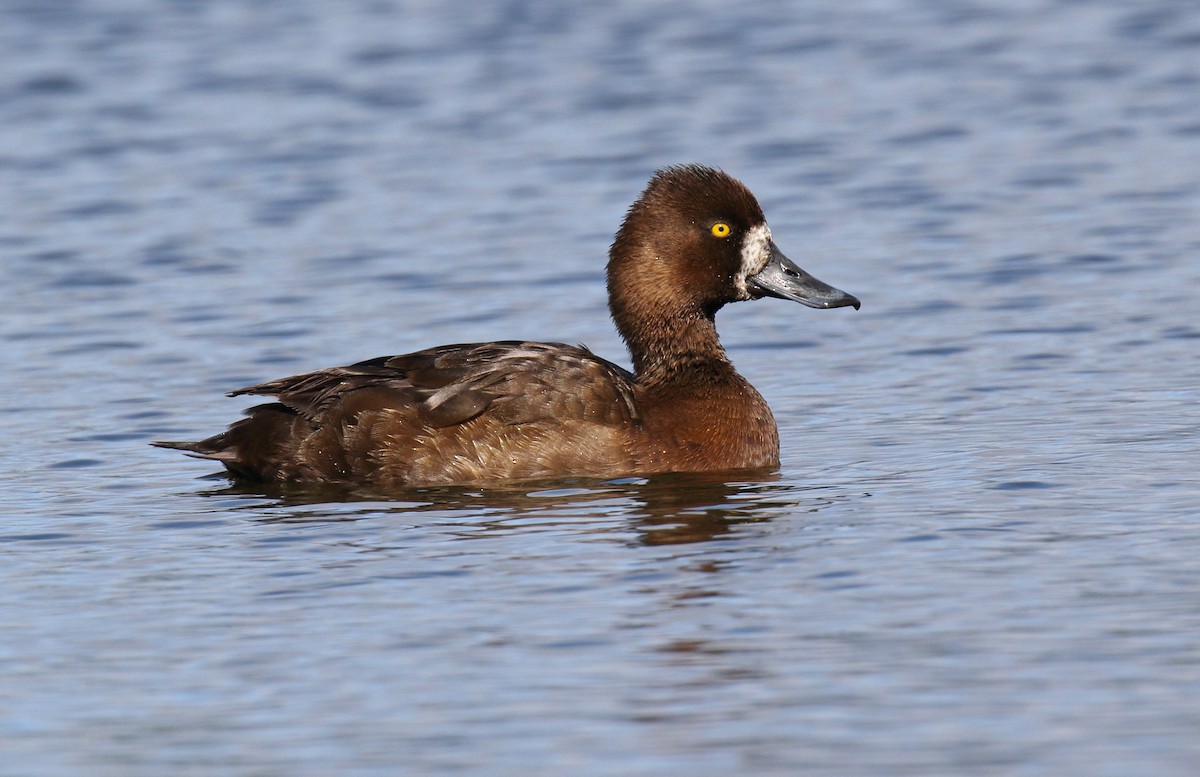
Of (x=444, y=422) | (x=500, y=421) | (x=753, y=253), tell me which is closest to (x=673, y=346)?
(x=753, y=253)

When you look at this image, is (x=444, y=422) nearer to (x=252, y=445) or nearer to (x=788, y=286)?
(x=252, y=445)

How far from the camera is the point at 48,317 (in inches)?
491

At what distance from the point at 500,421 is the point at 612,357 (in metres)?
2.70

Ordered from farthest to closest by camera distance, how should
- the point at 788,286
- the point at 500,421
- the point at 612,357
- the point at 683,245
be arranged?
the point at 612,357, the point at 788,286, the point at 683,245, the point at 500,421

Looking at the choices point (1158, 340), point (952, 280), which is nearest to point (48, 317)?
point (952, 280)

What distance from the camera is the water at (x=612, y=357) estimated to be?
235 inches

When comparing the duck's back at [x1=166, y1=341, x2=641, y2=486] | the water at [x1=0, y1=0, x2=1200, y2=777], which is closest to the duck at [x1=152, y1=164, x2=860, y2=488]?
the duck's back at [x1=166, y1=341, x2=641, y2=486]

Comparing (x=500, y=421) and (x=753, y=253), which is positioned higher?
(x=753, y=253)

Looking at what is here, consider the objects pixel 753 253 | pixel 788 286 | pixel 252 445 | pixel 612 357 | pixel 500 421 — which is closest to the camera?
→ pixel 500 421

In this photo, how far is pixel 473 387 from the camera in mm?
9117

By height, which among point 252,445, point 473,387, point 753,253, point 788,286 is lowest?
point 252,445

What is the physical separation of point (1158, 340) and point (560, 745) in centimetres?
615

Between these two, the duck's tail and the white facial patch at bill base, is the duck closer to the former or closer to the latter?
the duck's tail

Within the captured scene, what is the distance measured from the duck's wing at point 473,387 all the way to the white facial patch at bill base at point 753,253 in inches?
34.5
